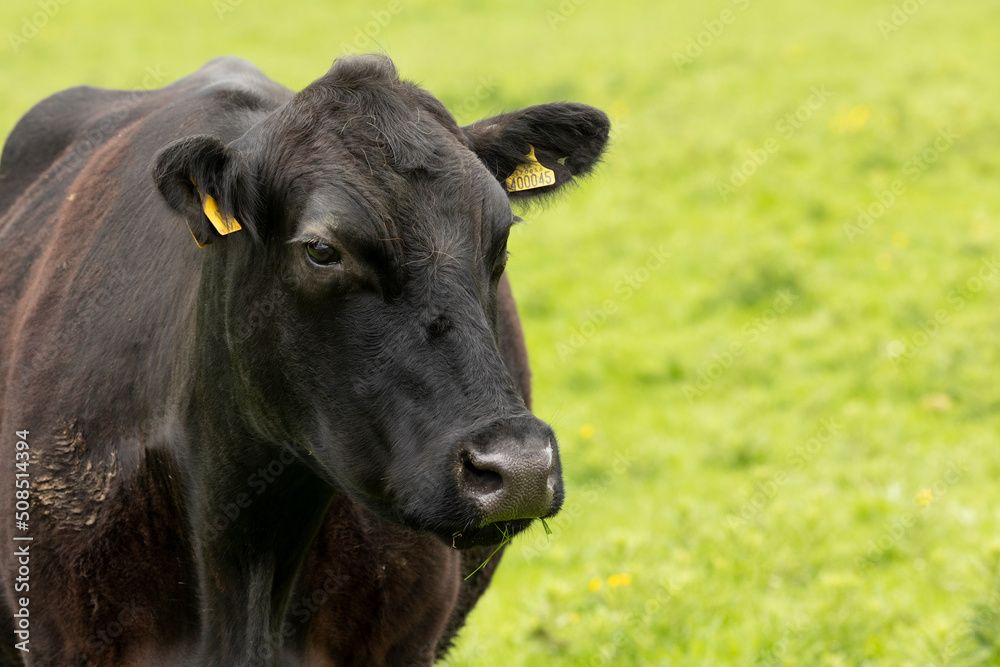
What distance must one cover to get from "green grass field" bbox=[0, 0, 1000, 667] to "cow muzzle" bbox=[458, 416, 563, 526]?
5.23ft

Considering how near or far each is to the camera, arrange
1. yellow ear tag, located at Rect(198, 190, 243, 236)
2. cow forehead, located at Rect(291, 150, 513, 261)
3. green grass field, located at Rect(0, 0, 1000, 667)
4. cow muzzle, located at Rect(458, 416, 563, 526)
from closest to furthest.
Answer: cow muzzle, located at Rect(458, 416, 563, 526), cow forehead, located at Rect(291, 150, 513, 261), yellow ear tag, located at Rect(198, 190, 243, 236), green grass field, located at Rect(0, 0, 1000, 667)

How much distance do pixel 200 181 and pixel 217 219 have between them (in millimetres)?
119

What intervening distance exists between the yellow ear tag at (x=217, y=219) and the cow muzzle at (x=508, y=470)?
0.96 metres

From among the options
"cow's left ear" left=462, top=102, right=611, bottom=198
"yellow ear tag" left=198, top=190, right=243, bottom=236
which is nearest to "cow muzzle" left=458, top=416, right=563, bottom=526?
"yellow ear tag" left=198, top=190, right=243, bottom=236

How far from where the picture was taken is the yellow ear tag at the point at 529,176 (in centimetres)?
390

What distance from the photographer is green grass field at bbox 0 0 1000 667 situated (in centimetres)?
594

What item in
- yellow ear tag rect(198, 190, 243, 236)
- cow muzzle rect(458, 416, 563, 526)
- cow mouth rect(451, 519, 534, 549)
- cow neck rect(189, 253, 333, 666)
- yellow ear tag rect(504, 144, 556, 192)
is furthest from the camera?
yellow ear tag rect(504, 144, 556, 192)

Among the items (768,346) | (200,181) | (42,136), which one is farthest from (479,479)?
(768,346)

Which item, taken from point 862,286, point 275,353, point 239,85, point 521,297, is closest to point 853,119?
point 862,286

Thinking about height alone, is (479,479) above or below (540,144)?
below

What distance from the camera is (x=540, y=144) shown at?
392 centimetres

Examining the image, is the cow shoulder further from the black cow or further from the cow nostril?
the cow nostril

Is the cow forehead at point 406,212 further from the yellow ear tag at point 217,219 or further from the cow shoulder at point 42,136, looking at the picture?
the cow shoulder at point 42,136

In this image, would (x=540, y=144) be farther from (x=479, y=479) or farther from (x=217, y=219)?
(x=479, y=479)
